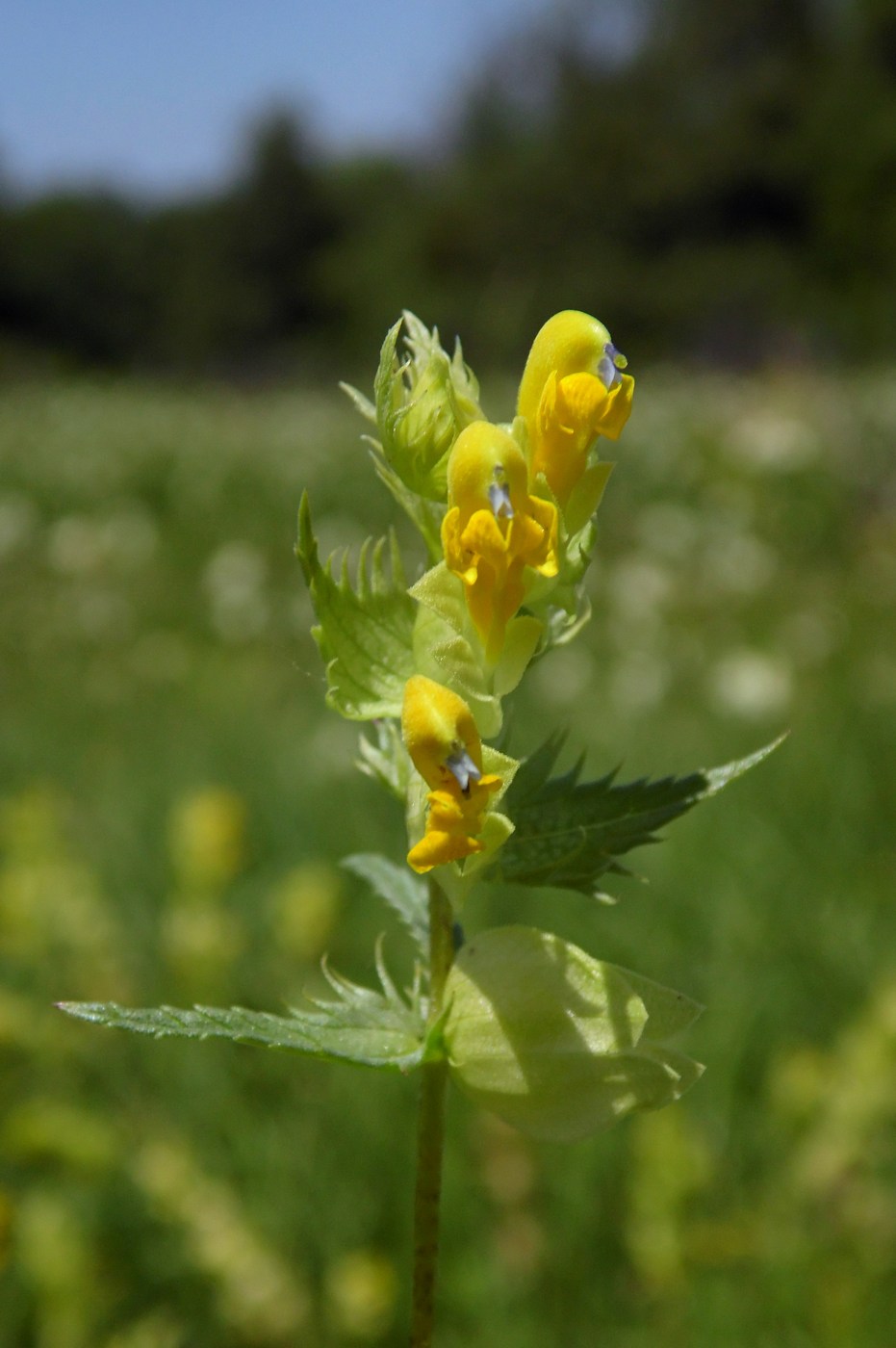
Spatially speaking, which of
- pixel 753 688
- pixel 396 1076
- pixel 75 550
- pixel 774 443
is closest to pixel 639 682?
pixel 753 688

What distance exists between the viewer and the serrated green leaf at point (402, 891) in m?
0.40

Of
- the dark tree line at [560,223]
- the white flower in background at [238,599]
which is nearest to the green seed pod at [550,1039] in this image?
the white flower in background at [238,599]

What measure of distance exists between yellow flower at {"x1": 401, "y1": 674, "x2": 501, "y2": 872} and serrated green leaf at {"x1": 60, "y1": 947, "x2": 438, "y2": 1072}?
6 centimetres

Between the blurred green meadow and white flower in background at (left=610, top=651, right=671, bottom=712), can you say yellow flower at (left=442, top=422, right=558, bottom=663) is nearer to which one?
the blurred green meadow

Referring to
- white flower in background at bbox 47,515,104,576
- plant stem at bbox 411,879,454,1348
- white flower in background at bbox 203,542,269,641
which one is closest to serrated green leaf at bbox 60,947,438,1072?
plant stem at bbox 411,879,454,1348

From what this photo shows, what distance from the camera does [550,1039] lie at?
35 centimetres

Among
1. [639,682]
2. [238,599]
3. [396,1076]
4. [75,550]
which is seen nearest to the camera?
[396,1076]

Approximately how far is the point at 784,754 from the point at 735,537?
2044mm

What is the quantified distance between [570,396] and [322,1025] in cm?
20

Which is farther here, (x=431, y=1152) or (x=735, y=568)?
(x=735, y=568)

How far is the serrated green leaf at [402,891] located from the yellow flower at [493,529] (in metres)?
0.10

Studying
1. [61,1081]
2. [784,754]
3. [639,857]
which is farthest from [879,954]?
[61,1081]

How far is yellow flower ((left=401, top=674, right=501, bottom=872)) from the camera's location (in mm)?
314

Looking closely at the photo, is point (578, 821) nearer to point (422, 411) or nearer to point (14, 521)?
point (422, 411)
